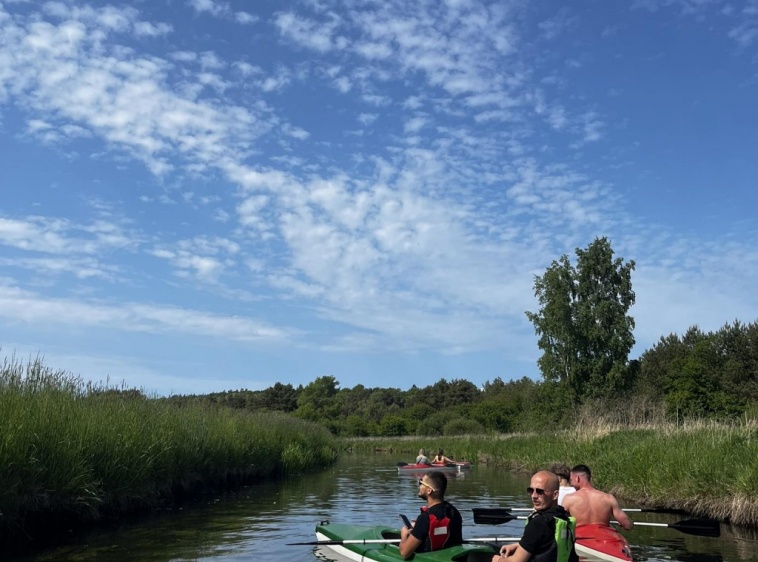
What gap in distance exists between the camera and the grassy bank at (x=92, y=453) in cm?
917

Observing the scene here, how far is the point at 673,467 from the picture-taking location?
13.9 metres

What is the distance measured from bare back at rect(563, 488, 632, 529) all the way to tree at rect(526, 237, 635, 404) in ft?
130

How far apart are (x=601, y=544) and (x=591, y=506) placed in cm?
47

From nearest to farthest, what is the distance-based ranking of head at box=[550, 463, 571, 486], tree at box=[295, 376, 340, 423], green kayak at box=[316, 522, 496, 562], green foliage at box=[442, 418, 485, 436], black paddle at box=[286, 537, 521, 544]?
green kayak at box=[316, 522, 496, 562], head at box=[550, 463, 571, 486], black paddle at box=[286, 537, 521, 544], green foliage at box=[442, 418, 485, 436], tree at box=[295, 376, 340, 423]

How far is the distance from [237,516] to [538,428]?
3665cm

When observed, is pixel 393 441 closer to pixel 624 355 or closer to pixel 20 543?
pixel 624 355

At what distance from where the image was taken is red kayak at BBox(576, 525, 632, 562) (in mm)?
8242

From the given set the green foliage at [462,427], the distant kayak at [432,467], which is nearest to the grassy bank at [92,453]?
the distant kayak at [432,467]

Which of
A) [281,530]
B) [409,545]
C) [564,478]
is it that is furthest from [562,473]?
[281,530]

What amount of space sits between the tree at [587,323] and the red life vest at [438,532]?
41.5 metres

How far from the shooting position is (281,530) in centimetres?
1209

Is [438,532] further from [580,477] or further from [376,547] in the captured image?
[580,477]

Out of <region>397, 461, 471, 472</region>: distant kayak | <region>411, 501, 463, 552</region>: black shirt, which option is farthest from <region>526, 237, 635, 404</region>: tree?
<region>411, 501, 463, 552</region>: black shirt

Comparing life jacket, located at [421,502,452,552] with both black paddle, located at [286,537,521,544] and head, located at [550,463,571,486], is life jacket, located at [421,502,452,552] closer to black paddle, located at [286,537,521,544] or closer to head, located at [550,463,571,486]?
A: black paddle, located at [286,537,521,544]
